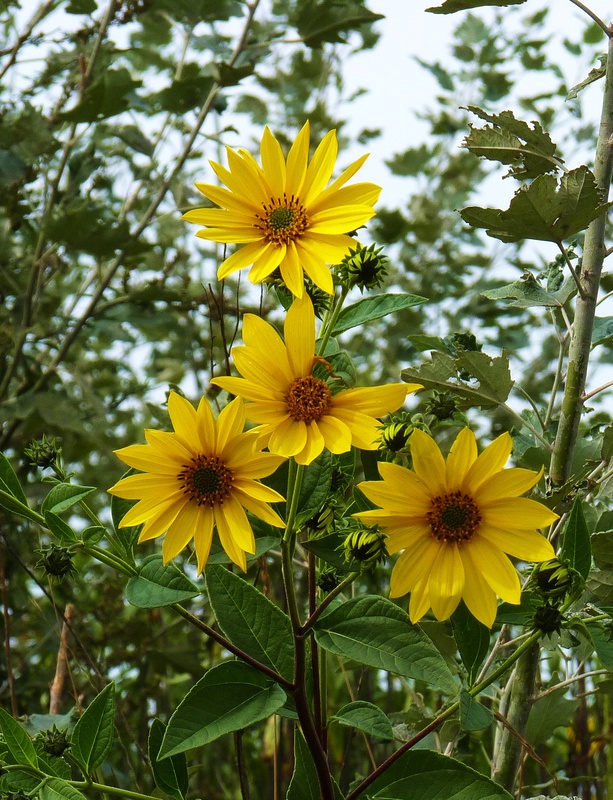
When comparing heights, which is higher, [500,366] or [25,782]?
[500,366]

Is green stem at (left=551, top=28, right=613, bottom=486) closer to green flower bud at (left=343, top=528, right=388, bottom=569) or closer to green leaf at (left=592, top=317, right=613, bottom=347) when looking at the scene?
green leaf at (left=592, top=317, right=613, bottom=347)

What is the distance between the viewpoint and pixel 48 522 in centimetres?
45

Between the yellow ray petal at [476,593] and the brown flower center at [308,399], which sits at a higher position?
the brown flower center at [308,399]

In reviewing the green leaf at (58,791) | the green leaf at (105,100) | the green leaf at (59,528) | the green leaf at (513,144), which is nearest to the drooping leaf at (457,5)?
the green leaf at (513,144)

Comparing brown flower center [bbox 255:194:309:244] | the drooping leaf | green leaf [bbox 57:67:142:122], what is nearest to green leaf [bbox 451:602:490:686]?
brown flower center [bbox 255:194:309:244]

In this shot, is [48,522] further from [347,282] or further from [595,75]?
[595,75]

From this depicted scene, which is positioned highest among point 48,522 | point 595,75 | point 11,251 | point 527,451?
point 11,251

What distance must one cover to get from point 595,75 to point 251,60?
860 mm

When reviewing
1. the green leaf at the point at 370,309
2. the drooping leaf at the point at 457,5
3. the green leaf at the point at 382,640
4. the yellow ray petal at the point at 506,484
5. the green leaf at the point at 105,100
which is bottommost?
the green leaf at the point at 382,640

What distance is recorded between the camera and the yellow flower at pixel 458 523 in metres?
0.43

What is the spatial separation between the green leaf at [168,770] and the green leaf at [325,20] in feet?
3.29

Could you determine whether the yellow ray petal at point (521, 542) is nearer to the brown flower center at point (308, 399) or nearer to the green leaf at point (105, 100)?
the brown flower center at point (308, 399)

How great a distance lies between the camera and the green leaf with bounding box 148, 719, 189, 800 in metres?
0.49

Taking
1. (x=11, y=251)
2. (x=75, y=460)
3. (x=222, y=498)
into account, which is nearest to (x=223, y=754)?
(x=75, y=460)
